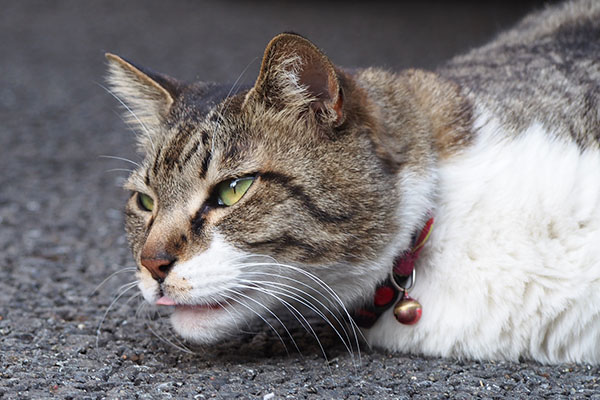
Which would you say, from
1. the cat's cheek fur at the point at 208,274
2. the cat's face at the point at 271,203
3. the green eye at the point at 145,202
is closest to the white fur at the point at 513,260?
the cat's face at the point at 271,203

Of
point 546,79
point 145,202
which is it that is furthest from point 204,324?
point 546,79

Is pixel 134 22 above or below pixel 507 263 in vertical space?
above

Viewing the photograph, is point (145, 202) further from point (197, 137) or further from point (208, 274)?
point (208, 274)

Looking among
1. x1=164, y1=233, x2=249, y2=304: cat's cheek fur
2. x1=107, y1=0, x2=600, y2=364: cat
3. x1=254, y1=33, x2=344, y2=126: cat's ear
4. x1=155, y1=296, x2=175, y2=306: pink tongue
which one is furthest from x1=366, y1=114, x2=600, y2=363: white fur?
x1=155, y1=296, x2=175, y2=306: pink tongue

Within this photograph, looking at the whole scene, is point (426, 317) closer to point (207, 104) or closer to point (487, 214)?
point (487, 214)

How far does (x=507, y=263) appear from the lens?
2375 millimetres

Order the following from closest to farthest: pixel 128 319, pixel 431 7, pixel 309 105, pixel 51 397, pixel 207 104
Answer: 1. pixel 51 397
2. pixel 309 105
3. pixel 207 104
4. pixel 128 319
5. pixel 431 7

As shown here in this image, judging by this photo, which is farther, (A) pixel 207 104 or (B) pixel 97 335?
(B) pixel 97 335

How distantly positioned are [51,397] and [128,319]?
870 millimetres

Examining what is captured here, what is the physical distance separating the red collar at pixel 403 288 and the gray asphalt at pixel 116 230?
17 centimetres

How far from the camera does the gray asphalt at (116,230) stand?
7.50 feet

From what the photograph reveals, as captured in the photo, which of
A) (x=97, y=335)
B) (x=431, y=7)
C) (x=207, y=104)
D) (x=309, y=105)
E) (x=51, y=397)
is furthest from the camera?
(x=431, y=7)

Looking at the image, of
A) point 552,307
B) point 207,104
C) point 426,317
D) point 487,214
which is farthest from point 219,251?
point 552,307

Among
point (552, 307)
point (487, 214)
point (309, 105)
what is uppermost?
point (309, 105)
